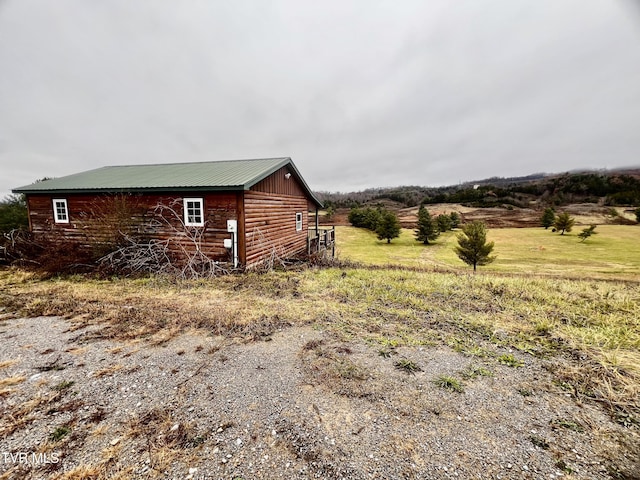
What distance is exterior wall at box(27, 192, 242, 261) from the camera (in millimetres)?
9727

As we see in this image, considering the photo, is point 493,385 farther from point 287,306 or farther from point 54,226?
point 54,226

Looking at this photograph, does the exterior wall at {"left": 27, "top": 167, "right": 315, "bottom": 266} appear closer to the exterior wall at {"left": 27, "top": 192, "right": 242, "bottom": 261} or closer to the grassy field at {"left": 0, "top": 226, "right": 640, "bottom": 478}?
the exterior wall at {"left": 27, "top": 192, "right": 242, "bottom": 261}

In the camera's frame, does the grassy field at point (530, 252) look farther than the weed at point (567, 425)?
Yes

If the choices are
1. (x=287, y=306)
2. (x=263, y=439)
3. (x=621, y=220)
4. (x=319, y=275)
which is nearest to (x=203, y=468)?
(x=263, y=439)

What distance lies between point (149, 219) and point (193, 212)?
6.51 feet

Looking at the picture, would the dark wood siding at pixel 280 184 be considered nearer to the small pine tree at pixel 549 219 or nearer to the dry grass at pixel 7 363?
the dry grass at pixel 7 363

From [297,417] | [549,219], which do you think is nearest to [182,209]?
[297,417]

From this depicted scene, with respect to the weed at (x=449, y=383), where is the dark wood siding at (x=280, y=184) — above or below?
above

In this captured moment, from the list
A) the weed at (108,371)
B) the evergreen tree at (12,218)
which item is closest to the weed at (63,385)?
the weed at (108,371)

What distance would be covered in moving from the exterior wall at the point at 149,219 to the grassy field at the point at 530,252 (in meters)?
8.76

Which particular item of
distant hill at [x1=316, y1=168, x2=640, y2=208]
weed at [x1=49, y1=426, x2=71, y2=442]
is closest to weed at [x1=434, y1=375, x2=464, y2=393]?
weed at [x1=49, y1=426, x2=71, y2=442]

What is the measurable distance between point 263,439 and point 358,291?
16.4 feet

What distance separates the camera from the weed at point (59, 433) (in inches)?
94.3

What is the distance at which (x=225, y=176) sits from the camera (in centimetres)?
1030
